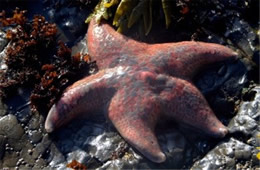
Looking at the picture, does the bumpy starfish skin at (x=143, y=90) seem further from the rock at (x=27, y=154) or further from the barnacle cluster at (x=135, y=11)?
the rock at (x=27, y=154)

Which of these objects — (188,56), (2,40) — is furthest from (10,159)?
(188,56)

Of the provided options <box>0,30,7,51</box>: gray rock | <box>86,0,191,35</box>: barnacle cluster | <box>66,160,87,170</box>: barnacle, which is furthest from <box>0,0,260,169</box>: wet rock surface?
<box>0,30,7,51</box>: gray rock

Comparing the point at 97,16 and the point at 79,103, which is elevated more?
the point at 97,16

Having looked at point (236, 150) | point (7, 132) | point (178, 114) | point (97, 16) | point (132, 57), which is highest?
point (97, 16)

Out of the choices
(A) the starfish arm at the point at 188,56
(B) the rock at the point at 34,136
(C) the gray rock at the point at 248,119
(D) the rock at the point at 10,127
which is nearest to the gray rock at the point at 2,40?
(D) the rock at the point at 10,127

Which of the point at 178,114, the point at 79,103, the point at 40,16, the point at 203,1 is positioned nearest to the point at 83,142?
the point at 79,103

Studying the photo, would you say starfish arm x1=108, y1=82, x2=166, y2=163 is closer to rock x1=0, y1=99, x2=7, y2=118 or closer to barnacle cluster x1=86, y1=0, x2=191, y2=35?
barnacle cluster x1=86, y1=0, x2=191, y2=35

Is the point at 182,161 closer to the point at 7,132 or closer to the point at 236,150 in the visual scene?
the point at 236,150
